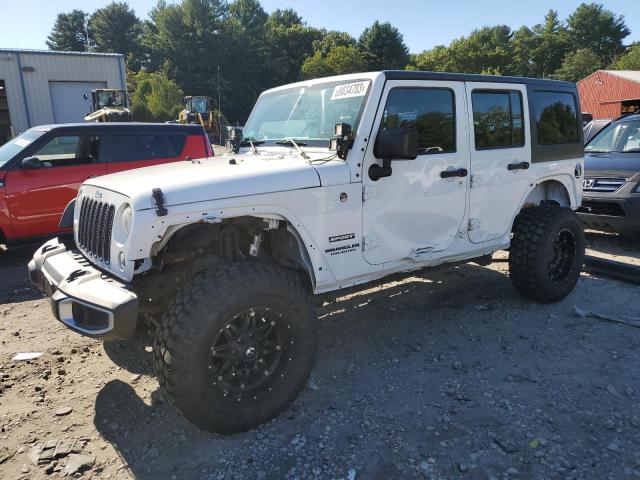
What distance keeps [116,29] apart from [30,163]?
269 ft

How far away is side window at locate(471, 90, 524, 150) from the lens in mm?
4137

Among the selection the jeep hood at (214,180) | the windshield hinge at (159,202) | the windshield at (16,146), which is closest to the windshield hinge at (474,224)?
the jeep hood at (214,180)

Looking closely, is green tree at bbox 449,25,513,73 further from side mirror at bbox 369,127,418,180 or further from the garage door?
side mirror at bbox 369,127,418,180

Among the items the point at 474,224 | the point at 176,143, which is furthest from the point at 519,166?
the point at 176,143

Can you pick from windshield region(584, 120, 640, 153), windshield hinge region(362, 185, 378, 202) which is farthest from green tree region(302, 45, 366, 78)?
windshield hinge region(362, 185, 378, 202)

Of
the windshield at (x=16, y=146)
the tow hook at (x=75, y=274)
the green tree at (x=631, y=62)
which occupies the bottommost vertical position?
the tow hook at (x=75, y=274)

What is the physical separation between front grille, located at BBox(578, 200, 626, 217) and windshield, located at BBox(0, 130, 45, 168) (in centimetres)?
755

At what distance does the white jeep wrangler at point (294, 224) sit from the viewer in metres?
2.71

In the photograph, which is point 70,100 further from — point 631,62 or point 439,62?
point 631,62

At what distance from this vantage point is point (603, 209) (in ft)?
22.4

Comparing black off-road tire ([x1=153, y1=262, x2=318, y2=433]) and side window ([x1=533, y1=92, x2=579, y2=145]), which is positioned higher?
side window ([x1=533, y1=92, x2=579, y2=145])

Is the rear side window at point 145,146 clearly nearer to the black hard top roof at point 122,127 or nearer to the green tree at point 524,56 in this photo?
the black hard top roof at point 122,127

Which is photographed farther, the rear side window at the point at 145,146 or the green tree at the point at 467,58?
the green tree at the point at 467,58

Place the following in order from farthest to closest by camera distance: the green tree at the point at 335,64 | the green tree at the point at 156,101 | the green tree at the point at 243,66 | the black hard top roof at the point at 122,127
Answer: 1. the green tree at the point at 335,64
2. the green tree at the point at 243,66
3. the green tree at the point at 156,101
4. the black hard top roof at the point at 122,127
